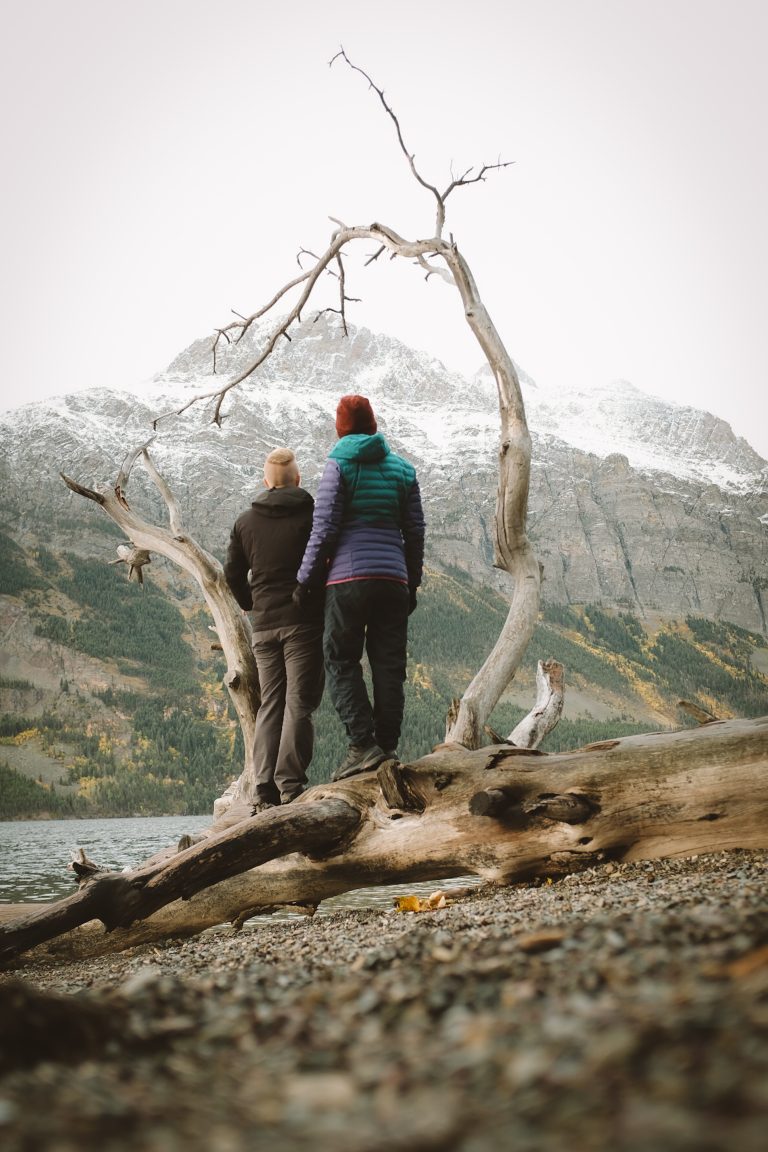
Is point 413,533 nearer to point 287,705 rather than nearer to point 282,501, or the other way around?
point 282,501

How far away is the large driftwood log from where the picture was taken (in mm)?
6984

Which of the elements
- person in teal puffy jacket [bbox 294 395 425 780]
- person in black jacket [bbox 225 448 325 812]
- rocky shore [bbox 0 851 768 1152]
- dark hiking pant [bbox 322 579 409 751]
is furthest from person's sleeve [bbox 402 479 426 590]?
rocky shore [bbox 0 851 768 1152]

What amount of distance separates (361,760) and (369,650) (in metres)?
1.05

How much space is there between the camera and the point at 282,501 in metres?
8.95

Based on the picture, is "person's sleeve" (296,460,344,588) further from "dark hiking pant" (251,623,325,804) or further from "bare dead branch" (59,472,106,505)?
"bare dead branch" (59,472,106,505)

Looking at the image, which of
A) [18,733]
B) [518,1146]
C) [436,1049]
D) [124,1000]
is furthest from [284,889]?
[18,733]

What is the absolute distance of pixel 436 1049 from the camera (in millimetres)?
2105

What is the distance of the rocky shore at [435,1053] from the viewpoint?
1.59m

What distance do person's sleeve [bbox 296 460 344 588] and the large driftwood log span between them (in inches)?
82.0

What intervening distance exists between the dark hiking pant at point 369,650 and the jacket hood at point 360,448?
3.91 feet

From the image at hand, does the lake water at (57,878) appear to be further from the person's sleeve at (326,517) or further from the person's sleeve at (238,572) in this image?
the person's sleeve at (326,517)

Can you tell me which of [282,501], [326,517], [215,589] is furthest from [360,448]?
[215,589]

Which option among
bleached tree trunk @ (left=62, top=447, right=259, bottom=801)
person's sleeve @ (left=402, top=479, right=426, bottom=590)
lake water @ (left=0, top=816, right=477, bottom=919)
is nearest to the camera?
person's sleeve @ (left=402, top=479, right=426, bottom=590)

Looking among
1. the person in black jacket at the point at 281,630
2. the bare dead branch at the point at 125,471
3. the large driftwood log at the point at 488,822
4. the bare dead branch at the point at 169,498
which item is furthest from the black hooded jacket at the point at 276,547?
the bare dead branch at the point at 125,471
